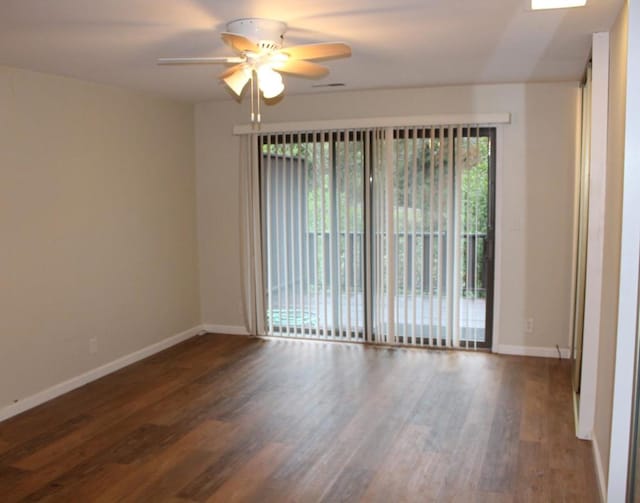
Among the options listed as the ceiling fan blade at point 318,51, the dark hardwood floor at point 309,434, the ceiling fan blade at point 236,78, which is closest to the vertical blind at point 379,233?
the dark hardwood floor at point 309,434

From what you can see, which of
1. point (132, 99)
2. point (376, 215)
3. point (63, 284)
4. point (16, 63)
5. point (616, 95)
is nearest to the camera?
point (616, 95)

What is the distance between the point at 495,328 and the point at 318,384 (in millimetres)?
1835

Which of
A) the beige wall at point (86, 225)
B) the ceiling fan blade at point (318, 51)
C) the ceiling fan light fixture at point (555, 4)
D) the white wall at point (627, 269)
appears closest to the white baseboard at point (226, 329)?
the beige wall at point (86, 225)

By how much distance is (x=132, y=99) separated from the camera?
5.16 metres

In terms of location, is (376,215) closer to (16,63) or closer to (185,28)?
(185,28)

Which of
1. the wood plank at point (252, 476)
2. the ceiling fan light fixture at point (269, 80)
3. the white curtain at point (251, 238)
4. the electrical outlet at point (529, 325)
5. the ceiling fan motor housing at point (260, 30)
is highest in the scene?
the ceiling fan motor housing at point (260, 30)

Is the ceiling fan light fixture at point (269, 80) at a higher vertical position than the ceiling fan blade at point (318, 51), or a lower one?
lower

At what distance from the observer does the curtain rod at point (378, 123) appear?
516cm

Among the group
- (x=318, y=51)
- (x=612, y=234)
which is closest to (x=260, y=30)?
(x=318, y=51)

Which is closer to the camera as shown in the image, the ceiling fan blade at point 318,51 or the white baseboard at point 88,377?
the ceiling fan blade at point 318,51

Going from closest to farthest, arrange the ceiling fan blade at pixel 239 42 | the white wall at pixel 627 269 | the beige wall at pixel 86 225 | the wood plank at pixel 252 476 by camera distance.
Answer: the white wall at pixel 627 269 → the ceiling fan blade at pixel 239 42 → the wood plank at pixel 252 476 → the beige wall at pixel 86 225

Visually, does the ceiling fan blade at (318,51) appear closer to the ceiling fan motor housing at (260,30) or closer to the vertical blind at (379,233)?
the ceiling fan motor housing at (260,30)

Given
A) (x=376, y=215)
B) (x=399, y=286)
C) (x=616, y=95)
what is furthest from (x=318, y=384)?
(x=616, y=95)

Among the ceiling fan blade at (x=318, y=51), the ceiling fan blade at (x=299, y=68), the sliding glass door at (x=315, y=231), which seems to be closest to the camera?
the ceiling fan blade at (x=318, y=51)
